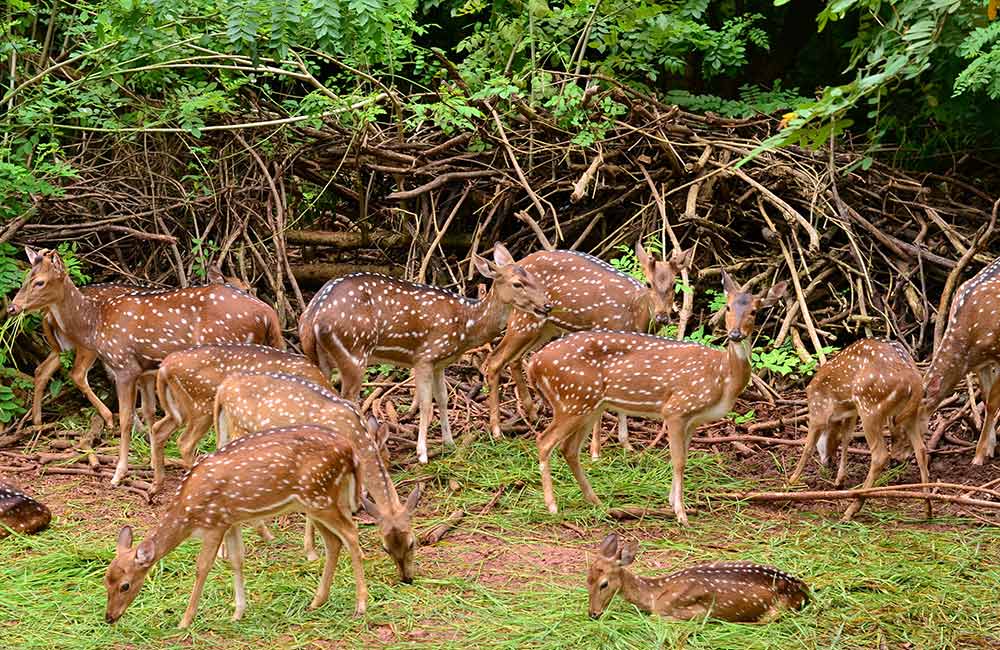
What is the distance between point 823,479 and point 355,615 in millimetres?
3608

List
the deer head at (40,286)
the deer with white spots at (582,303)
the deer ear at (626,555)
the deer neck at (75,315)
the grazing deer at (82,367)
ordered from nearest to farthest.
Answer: the deer ear at (626,555) → the deer head at (40,286) → the deer neck at (75,315) → the grazing deer at (82,367) → the deer with white spots at (582,303)

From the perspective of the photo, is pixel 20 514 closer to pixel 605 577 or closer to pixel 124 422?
pixel 124 422

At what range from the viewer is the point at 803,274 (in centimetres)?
1028

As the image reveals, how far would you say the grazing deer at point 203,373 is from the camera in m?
7.80

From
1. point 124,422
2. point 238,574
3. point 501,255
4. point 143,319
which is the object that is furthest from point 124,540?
point 501,255

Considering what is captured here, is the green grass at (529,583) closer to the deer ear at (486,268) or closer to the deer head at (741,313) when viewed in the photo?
the deer head at (741,313)

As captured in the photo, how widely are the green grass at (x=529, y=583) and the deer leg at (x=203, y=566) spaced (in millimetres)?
87

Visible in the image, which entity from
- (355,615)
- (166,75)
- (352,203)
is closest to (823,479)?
(355,615)

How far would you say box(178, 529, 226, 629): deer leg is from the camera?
6.03m

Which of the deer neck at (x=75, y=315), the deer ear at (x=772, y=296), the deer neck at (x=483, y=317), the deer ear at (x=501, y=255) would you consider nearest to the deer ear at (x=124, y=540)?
the deer neck at (x=75, y=315)

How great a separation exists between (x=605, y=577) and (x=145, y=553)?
218cm

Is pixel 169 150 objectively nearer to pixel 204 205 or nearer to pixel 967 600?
pixel 204 205

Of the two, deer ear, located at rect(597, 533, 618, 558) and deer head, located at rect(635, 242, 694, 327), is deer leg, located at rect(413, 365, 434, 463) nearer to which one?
deer head, located at rect(635, 242, 694, 327)

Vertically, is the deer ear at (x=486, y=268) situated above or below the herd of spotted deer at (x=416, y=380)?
above
